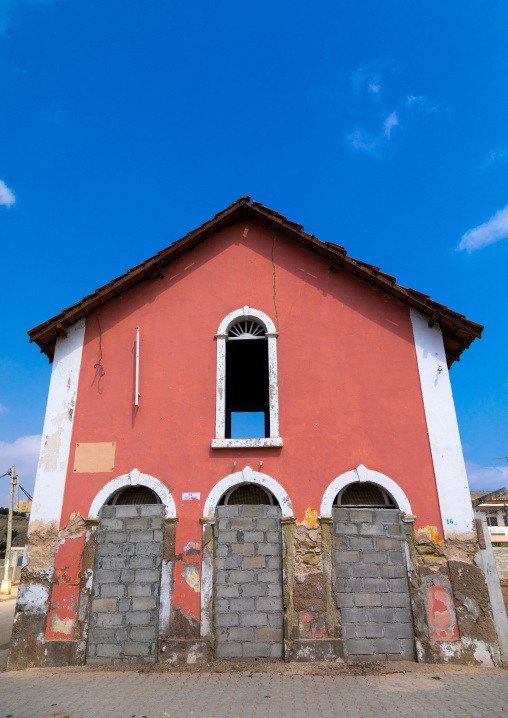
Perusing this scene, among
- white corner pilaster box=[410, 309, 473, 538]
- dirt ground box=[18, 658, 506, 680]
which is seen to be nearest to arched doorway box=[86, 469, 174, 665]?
dirt ground box=[18, 658, 506, 680]

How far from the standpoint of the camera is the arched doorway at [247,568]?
7.83 m

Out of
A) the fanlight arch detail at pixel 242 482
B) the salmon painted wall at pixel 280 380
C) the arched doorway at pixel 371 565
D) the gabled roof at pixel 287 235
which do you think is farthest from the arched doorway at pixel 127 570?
the gabled roof at pixel 287 235

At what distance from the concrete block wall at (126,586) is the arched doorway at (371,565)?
3.01 meters

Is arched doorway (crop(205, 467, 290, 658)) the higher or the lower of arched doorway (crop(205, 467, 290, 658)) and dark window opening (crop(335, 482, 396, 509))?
the lower

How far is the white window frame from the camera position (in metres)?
8.59

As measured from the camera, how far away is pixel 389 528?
27.1ft

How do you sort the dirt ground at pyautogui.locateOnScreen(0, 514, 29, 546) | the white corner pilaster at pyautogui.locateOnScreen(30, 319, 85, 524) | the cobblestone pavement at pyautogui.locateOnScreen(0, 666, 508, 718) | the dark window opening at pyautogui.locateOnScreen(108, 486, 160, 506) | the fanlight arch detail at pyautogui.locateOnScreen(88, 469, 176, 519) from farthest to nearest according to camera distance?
the dirt ground at pyautogui.locateOnScreen(0, 514, 29, 546) < the dark window opening at pyautogui.locateOnScreen(108, 486, 160, 506) < the white corner pilaster at pyautogui.locateOnScreen(30, 319, 85, 524) < the fanlight arch detail at pyautogui.locateOnScreen(88, 469, 176, 519) < the cobblestone pavement at pyautogui.locateOnScreen(0, 666, 508, 718)

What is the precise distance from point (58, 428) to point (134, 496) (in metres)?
1.94

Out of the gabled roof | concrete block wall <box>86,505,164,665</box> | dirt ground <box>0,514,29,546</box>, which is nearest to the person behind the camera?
concrete block wall <box>86,505,164,665</box>

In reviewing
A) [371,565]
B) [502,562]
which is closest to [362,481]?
[371,565]

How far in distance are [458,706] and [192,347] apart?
677 cm

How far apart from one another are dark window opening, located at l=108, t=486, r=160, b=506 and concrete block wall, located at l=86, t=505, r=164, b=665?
210mm

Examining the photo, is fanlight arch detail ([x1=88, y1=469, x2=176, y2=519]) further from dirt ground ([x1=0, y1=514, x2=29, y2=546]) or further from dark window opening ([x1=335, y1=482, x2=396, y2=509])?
dirt ground ([x1=0, y1=514, x2=29, y2=546])

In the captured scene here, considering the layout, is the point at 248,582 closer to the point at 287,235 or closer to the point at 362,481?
the point at 362,481
